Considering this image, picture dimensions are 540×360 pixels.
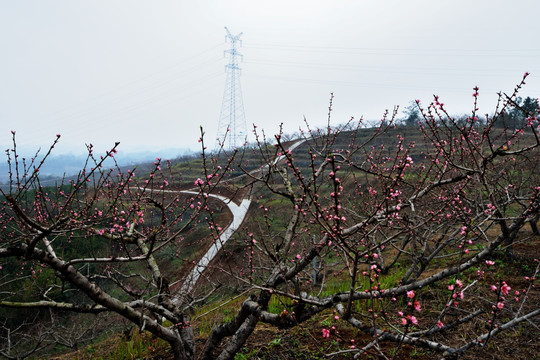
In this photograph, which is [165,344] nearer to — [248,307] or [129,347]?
[129,347]

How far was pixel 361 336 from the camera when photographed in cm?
443

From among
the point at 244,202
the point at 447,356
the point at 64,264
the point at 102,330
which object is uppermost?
the point at 64,264

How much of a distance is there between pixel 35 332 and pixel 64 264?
16.1m

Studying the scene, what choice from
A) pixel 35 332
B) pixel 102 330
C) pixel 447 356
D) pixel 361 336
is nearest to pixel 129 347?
pixel 361 336

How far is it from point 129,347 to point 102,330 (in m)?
9.12

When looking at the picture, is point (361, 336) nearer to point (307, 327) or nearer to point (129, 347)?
point (307, 327)

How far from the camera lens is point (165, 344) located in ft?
17.1

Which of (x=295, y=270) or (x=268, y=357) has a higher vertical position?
(x=295, y=270)

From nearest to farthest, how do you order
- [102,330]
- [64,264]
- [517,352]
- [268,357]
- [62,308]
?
[64,264], [62,308], [517,352], [268,357], [102,330]

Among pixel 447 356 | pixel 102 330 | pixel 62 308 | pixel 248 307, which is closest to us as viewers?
pixel 447 356

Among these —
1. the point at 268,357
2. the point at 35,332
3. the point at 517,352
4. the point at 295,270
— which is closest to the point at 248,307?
the point at 295,270

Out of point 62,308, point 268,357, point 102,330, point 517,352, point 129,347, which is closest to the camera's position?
point 62,308

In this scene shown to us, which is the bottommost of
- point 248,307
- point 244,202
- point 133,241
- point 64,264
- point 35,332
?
point 35,332

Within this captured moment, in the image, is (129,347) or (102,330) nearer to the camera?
(129,347)
